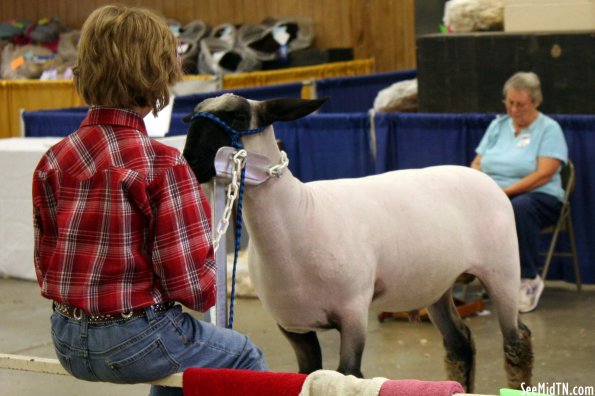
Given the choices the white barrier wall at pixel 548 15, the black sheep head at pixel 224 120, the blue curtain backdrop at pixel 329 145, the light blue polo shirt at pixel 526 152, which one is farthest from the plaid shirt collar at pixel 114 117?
the white barrier wall at pixel 548 15

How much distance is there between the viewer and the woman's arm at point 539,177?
23.4 ft

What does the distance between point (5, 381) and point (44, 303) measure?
5.66 feet

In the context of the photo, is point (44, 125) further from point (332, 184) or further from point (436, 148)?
point (332, 184)

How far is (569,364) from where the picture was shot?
19.2ft

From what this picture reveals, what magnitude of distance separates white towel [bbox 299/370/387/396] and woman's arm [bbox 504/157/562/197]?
4.83 metres

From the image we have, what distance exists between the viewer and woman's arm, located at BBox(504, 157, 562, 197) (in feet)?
23.4

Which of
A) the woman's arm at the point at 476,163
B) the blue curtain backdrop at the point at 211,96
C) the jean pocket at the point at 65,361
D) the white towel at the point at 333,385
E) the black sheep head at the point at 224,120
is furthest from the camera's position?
the blue curtain backdrop at the point at 211,96

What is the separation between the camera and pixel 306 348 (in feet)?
14.1

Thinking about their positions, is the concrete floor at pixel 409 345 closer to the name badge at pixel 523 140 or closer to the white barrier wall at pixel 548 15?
the name badge at pixel 523 140

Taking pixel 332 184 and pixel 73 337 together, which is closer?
pixel 73 337

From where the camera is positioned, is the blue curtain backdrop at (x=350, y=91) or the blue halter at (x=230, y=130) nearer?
the blue halter at (x=230, y=130)

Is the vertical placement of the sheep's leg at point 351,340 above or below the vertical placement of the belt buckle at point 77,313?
below

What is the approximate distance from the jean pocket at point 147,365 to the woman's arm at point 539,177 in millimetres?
4785

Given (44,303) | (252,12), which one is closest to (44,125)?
(44,303)
